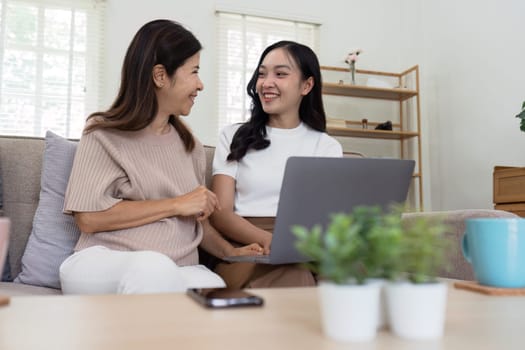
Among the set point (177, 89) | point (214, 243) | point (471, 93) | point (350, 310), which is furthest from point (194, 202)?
point (471, 93)

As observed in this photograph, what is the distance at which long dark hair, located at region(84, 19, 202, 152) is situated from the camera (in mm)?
1388

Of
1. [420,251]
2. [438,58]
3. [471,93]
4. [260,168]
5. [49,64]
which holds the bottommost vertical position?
[420,251]

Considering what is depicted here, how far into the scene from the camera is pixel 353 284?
0.43 metres

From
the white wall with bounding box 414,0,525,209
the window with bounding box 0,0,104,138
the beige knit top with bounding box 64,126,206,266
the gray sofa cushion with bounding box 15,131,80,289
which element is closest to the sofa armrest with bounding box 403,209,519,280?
the beige knit top with bounding box 64,126,206,266

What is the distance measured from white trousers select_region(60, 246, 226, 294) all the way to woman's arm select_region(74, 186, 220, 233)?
6cm

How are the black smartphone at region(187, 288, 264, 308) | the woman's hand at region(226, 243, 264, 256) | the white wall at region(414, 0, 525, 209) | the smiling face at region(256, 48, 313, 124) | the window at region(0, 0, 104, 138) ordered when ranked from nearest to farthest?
the black smartphone at region(187, 288, 264, 308), the woman's hand at region(226, 243, 264, 256), the smiling face at region(256, 48, 313, 124), the white wall at region(414, 0, 525, 209), the window at region(0, 0, 104, 138)

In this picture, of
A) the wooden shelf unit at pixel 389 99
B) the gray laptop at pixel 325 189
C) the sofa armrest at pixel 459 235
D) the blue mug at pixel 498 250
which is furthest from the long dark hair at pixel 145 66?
the wooden shelf unit at pixel 389 99

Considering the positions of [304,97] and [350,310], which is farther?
[304,97]

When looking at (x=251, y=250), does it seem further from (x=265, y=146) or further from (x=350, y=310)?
(x=350, y=310)

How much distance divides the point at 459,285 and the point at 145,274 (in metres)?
0.54

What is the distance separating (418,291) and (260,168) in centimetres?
120

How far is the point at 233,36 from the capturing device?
428 centimetres

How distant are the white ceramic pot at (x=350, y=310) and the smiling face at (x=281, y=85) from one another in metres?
1.35

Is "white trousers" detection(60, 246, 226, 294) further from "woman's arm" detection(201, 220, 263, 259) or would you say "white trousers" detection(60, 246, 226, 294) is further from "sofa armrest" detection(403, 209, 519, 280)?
"sofa armrest" detection(403, 209, 519, 280)
